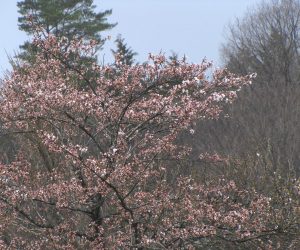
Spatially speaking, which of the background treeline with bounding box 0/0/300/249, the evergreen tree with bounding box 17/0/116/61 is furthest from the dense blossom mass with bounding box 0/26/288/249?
the evergreen tree with bounding box 17/0/116/61

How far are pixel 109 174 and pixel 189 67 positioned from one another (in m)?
1.71

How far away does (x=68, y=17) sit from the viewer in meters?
28.2

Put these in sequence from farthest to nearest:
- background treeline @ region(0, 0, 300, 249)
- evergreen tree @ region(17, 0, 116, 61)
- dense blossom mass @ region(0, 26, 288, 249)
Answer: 1. evergreen tree @ region(17, 0, 116, 61)
2. background treeline @ region(0, 0, 300, 249)
3. dense blossom mass @ region(0, 26, 288, 249)

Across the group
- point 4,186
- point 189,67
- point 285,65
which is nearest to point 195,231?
point 189,67

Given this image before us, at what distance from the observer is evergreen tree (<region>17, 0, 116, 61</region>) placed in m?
27.5

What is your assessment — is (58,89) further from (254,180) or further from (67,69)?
(254,180)

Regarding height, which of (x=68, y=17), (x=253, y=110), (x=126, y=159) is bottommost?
(x=126, y=159)

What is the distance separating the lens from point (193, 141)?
2542 cm

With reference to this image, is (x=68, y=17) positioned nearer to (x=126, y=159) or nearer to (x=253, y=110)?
(x=253, y=110)

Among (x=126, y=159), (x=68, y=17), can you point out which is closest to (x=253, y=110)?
(x=68, y=17)

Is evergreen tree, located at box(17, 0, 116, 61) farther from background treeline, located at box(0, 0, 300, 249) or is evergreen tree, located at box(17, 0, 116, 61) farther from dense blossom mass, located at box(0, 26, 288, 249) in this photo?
dense blossom mass, located at box(0, 26, 288, 249)

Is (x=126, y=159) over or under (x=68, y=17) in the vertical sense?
under

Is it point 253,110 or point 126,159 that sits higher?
point 253,110

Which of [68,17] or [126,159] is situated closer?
[126,159]
